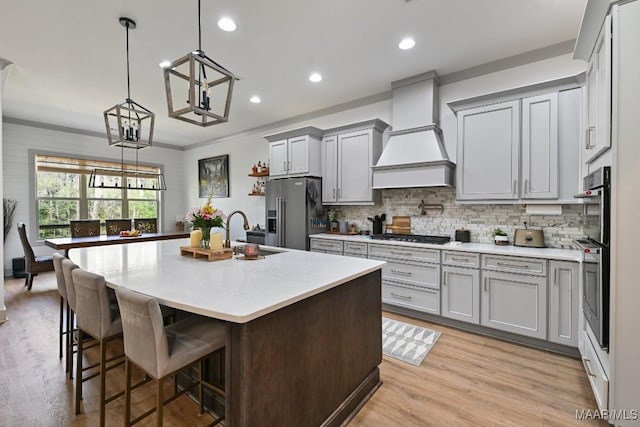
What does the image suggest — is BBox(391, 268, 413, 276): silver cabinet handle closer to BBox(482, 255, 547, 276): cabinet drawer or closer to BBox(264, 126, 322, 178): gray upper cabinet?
BBox(482, 255, 547, 276): cabinet drawer

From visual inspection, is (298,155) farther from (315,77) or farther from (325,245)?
(325,245)

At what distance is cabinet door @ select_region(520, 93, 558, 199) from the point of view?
2.87 meters

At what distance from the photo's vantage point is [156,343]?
4.39 ft

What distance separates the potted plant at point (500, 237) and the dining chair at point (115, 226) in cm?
636

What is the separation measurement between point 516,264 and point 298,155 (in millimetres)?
3292

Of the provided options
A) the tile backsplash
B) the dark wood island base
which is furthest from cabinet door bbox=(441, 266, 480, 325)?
the dark wood island base

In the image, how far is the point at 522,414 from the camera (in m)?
1.91

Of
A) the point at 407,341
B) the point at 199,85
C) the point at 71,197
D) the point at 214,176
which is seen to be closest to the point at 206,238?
the point at 199,85

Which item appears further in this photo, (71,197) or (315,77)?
(71,197)

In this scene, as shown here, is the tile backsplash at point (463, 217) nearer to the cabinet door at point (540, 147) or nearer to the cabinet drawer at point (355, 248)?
the cabinet door at point (540, 147)

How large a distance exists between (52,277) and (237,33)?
579 cm

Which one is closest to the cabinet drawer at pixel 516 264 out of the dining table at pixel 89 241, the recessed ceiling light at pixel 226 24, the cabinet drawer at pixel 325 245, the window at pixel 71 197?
the cabinet drawer at pixel 325 245

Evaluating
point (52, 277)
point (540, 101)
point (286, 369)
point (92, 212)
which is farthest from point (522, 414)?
point (92, 212)

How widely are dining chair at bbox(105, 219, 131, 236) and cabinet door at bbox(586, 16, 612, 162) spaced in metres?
6.86
